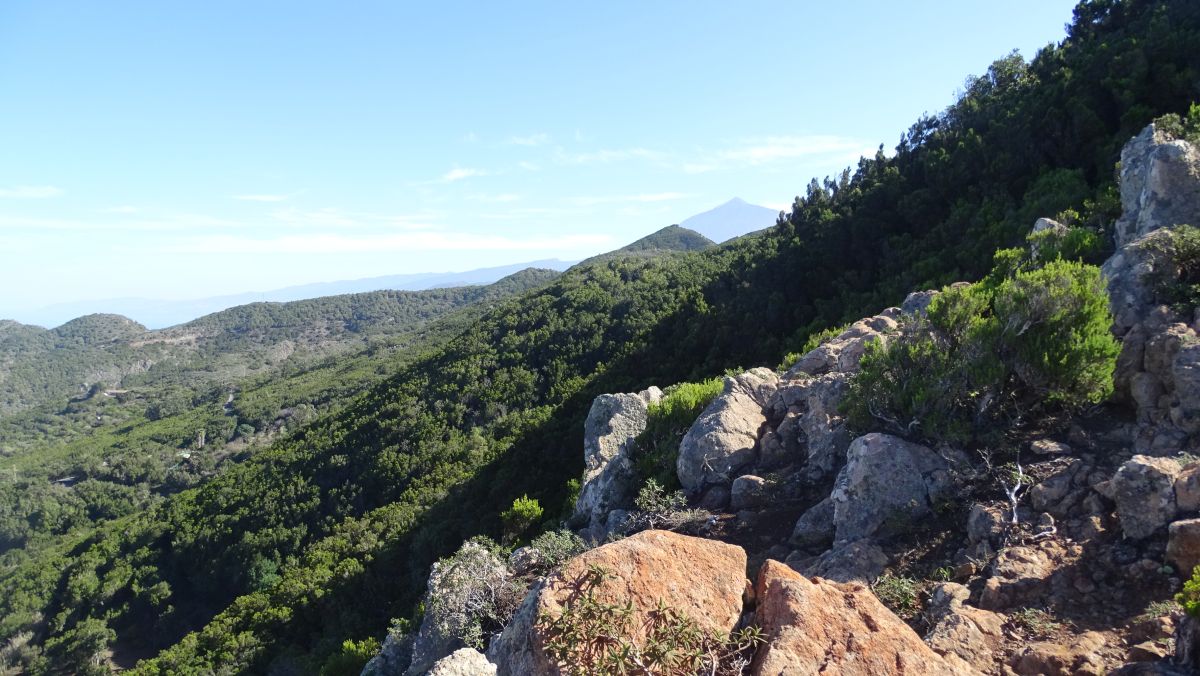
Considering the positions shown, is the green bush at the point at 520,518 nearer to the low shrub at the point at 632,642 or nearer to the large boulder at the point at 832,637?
the low shrub at the point at 632,642

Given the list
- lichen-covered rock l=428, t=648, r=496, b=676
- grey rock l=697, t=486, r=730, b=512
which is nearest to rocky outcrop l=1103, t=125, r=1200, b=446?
grey rock l=697, t=486, r=730, b=512

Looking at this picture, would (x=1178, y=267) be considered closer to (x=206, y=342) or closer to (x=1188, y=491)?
(x=1188, y=491)

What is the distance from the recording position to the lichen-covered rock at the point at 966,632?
464cm

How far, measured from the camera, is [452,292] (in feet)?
600

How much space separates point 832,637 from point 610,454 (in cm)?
1120

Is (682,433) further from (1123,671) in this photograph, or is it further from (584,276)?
(584,276)

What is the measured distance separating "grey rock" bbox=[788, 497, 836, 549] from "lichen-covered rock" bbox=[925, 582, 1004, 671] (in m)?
1.97

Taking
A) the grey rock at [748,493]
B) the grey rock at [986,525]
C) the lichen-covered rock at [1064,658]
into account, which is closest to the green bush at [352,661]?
the grey rock at [748,493]

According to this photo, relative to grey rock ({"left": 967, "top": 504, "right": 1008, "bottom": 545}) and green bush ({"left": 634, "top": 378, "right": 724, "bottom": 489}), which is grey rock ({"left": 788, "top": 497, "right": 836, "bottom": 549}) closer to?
grey rock ({"left": 967, "top": 504, "right": 1008, "bottom": 545})

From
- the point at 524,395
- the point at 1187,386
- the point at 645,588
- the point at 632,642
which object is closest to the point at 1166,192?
the point at 1187,386

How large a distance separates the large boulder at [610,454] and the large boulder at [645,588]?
6.38m

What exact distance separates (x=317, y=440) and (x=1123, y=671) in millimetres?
54252

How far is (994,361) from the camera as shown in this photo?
7.25 meters

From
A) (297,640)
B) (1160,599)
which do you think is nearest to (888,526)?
(1160,599)
